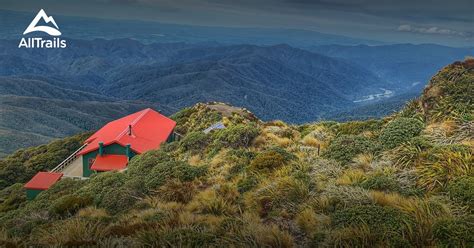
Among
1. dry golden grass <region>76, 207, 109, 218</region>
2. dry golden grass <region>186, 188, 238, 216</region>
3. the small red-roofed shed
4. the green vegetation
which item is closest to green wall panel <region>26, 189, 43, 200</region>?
the small red-roofed shed

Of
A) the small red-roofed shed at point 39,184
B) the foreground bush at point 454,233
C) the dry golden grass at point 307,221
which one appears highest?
the foreground bush at point 454,233

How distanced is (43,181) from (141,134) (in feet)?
39.4

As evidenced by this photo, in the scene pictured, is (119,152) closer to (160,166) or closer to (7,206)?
(7,206)

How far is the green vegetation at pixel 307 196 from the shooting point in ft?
23.7

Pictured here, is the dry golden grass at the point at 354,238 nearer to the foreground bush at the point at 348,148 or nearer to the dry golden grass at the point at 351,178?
the dry golden grass at the point at 351,178

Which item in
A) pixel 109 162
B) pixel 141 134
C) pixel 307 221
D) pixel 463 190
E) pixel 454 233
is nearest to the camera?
pixel 454 233

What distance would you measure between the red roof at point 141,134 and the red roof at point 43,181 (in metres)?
3.79

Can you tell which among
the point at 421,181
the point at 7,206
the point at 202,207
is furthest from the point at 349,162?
the point at 7,206

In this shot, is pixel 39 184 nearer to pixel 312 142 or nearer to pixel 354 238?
pixel 312 142

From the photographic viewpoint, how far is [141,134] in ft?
143

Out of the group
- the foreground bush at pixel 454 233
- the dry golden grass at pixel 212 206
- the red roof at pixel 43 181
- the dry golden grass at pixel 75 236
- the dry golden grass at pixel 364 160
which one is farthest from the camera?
the red roof at pixel 43 181

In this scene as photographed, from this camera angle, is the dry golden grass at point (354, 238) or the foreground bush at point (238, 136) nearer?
the dry golden grass at point (354, 238)

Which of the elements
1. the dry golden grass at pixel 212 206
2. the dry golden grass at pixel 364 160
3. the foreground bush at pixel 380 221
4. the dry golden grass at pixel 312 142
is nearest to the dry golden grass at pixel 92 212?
the dry golden grass at pixel 212 206

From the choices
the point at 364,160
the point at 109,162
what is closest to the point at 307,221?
the point at 364,160
